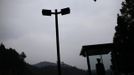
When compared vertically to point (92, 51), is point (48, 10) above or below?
above

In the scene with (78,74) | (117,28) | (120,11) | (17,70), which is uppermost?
(120,11)

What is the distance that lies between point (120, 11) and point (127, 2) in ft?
7.42

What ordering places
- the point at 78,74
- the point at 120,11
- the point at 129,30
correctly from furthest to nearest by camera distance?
the point at 78,74, the point at 120,11, the point at 129,30

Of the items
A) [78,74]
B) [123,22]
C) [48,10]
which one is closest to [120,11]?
[123,22]

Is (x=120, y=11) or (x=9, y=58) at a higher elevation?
(x=120, y=11)

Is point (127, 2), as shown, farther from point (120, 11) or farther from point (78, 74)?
point (78, 74)

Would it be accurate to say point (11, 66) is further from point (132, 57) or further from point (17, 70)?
point (132, 57)

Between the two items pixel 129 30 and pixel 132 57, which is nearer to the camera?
pixel 132 57

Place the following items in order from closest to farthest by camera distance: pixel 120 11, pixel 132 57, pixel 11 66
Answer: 1. pixel 132 57
2. pixel 120 11
3. pixel 11 66

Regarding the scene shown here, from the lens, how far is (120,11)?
144 feet

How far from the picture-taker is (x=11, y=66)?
7025 cm

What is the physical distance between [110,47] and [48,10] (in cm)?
436

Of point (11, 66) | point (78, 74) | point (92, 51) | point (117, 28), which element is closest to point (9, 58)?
point (11, 66)

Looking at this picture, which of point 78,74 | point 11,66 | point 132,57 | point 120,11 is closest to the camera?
point 132,57
